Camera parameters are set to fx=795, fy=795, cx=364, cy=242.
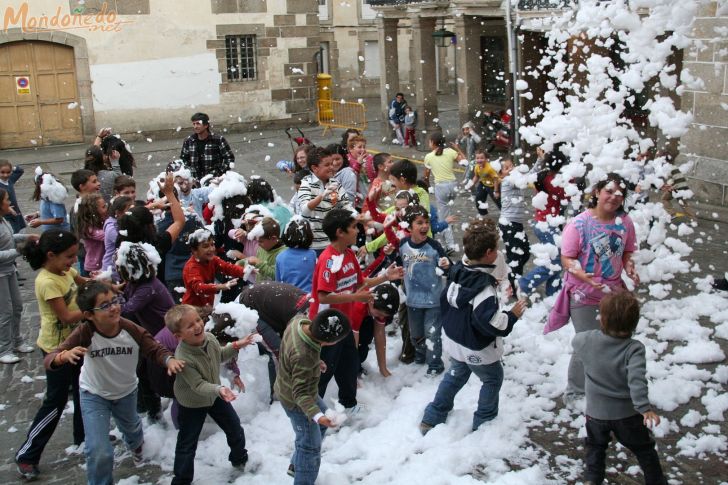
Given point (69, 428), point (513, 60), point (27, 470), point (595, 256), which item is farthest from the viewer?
point (513, 60)

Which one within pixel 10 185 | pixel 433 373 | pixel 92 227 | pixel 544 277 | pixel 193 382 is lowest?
pixel 433 373

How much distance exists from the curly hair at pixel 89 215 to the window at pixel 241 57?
16850 mm

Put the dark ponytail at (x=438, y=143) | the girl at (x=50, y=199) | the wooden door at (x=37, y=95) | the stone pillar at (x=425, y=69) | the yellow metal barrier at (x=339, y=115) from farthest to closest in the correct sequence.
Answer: the yellow metal barrier at (x=339, y=115) < the wooden door at (x=37, y=95) < the stone pillar at (x=425, y=69) < the dark ponytail at (x=438, y=143) < the girl at (x=50, y=199)

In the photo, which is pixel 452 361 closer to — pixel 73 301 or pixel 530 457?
pixel 530 457

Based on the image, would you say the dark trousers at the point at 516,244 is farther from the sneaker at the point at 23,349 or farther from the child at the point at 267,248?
the sneaker at the point at 23,349

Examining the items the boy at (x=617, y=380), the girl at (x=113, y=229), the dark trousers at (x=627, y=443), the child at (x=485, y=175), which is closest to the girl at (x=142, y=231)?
the girl at (x=113, y=229)

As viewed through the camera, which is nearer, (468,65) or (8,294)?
(8,294)

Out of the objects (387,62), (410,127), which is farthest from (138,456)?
(387,62)

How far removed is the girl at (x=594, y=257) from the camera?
542 centimetres

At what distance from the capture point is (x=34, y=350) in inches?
287

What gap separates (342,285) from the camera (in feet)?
18.0

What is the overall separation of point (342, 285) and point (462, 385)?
1.06m

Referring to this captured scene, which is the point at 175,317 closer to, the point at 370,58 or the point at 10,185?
the point at 10,185

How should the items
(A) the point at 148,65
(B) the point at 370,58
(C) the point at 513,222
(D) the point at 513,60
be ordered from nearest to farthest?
(C) the point at 513,222 < (D) the point at 513,60 < (A) the point at 148,65 < (B) the point at 370,58
